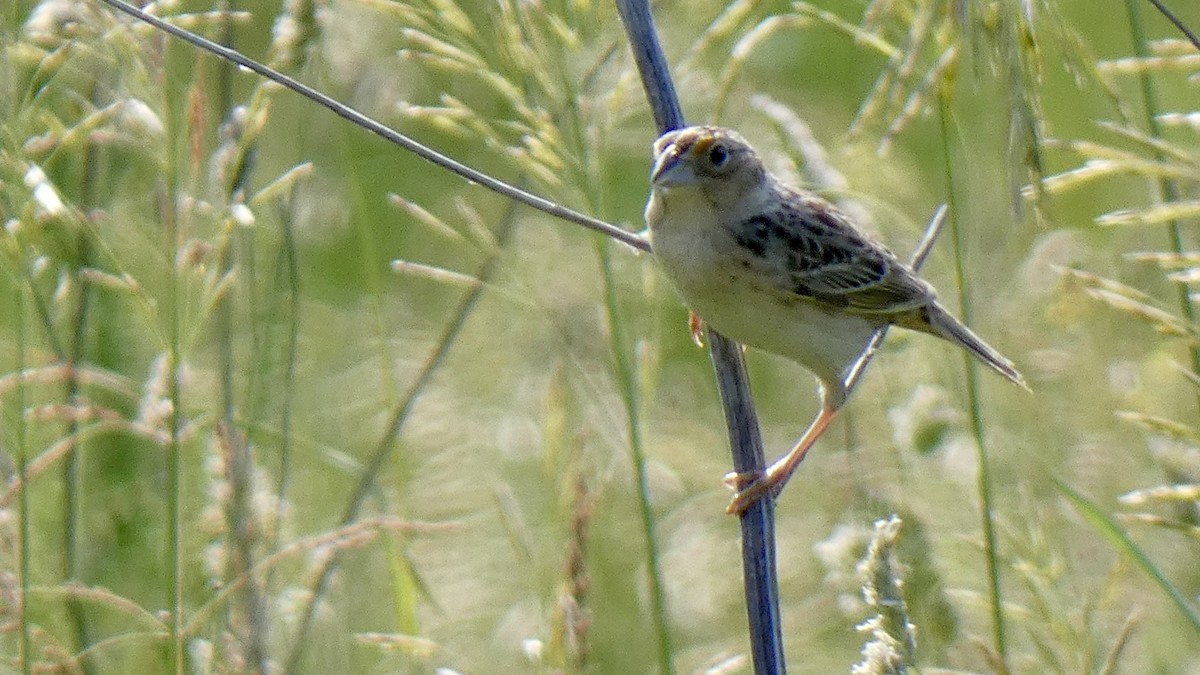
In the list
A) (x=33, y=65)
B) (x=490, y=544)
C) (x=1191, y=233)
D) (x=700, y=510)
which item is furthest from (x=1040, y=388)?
(x=33, y=65)

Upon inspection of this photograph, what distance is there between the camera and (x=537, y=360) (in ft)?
17.0

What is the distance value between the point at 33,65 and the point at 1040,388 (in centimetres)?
311

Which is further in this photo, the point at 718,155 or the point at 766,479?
the point at 718,155

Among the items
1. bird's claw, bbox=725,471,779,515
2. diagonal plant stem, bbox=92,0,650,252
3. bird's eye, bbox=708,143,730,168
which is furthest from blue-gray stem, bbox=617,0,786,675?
bird's eye, bbox=708,143,730,168

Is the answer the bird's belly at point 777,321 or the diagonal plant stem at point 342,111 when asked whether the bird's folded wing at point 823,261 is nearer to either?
the bird's belly at point 777,321

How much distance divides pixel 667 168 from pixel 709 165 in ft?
0.81

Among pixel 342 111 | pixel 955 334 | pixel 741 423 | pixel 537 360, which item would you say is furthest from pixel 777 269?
pixel 537 360

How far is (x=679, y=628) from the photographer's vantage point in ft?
15.5

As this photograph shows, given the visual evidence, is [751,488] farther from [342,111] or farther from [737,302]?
[342,111]

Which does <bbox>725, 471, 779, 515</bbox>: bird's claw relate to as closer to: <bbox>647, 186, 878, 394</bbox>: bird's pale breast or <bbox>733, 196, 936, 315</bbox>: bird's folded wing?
<bbox>647, 186, 878, 394</bbox>: bird's pale breast

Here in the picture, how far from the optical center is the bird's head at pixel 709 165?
9.78 feet

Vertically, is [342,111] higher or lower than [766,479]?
higher

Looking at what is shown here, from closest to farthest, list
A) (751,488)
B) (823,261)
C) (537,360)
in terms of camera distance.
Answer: (751,488), (823,261), (537,360)

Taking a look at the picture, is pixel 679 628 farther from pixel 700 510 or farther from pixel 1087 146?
pixel 1087 146
